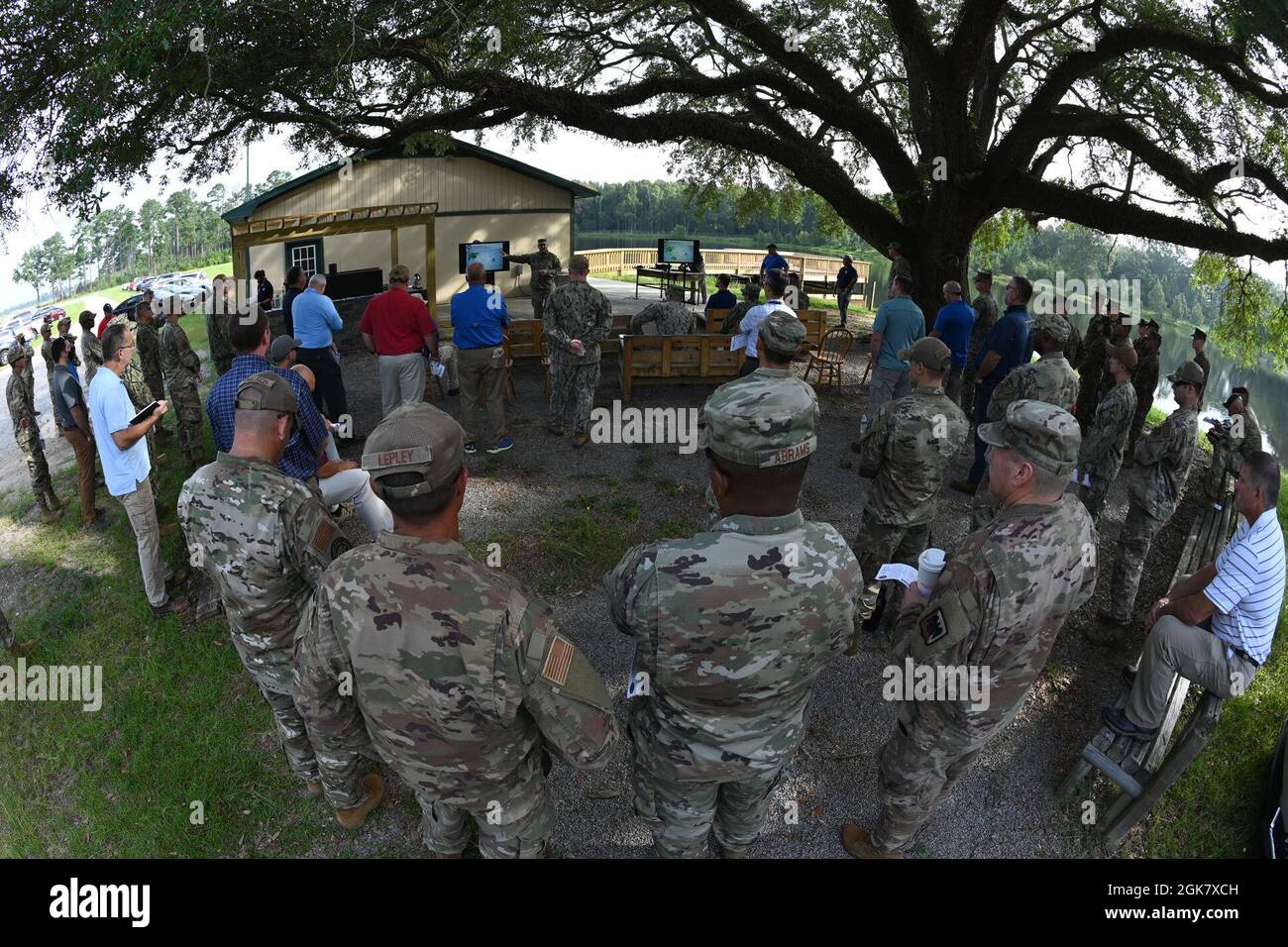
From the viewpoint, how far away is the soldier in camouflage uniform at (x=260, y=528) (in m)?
3.81

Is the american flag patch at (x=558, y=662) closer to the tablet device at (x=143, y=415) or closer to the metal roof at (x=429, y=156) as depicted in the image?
the tablet device at (x=143, y=415)

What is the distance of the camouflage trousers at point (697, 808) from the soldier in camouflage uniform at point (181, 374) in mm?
8064

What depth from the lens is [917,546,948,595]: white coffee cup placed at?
376 centimetres

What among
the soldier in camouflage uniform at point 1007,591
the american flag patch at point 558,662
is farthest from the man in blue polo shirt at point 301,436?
the soldier in camouflage uniform at point 1007,591

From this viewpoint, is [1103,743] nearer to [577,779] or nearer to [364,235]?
[577,779]

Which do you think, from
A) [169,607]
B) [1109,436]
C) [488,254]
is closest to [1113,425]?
[1109,436]

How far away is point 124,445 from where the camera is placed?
6.02 metres

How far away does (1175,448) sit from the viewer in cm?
618

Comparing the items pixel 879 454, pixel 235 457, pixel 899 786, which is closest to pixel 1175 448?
pixel 879 454

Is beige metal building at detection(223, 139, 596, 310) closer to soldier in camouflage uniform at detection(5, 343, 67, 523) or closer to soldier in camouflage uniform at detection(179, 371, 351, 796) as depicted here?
soldier in camouflage uniform at detection(5, 343, 67, 523)

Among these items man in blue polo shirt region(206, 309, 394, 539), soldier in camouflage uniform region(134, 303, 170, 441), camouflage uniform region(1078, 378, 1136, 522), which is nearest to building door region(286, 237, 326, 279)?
soldier in camouflage uniform region(134, 303, 170, 441)

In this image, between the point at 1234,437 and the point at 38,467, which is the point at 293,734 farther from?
the point at 1234,437

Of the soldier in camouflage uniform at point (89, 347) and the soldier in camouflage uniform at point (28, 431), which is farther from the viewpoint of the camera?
the soldier in camouflage uniform at point (89, 347)

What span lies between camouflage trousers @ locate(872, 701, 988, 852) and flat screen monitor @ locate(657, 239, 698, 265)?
21409mm
